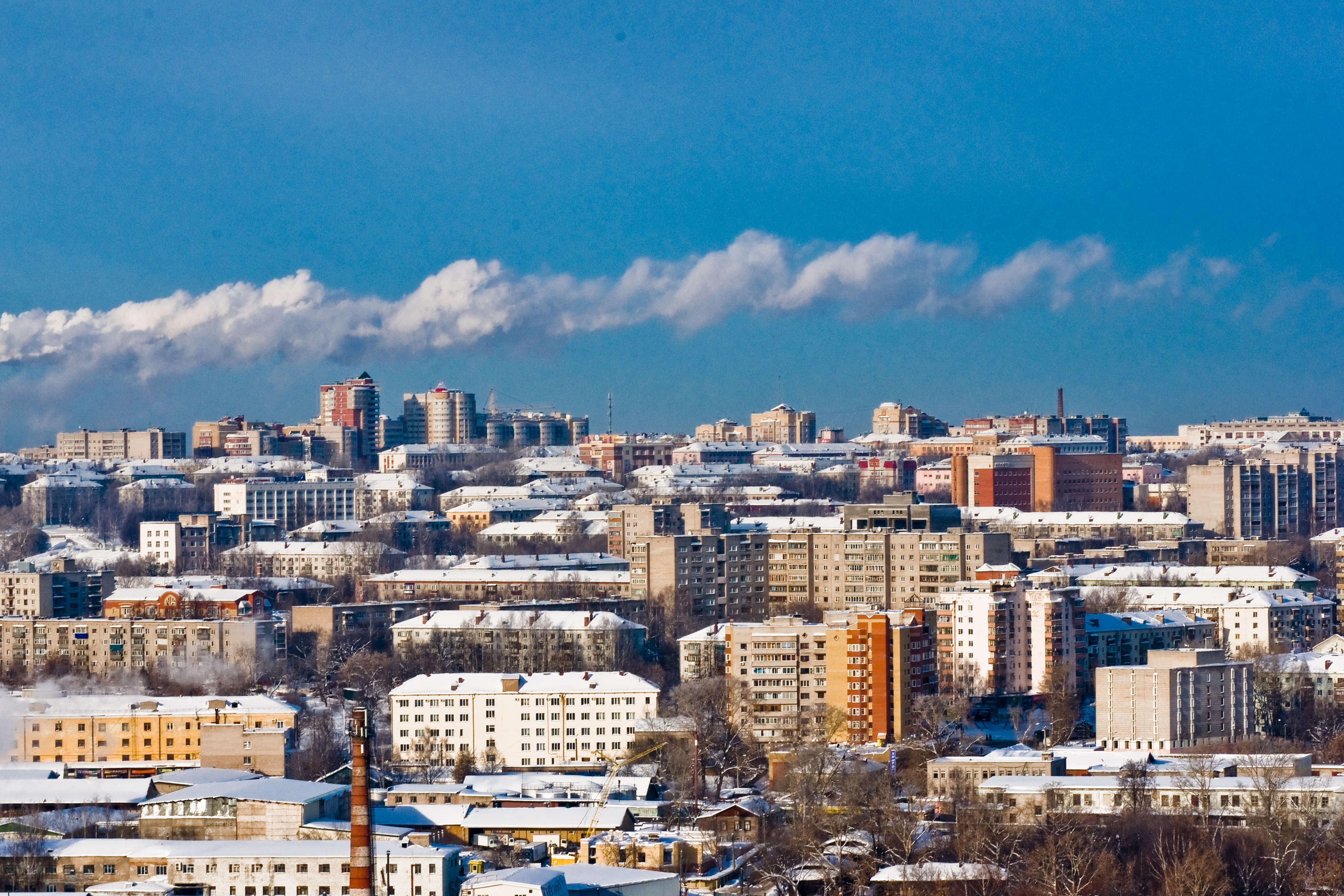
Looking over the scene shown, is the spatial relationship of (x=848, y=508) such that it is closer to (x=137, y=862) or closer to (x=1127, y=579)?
(x=1127, y=579)

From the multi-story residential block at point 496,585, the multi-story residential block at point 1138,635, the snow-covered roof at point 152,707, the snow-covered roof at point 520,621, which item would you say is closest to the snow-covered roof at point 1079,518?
the multi-story residential block at point 496,585

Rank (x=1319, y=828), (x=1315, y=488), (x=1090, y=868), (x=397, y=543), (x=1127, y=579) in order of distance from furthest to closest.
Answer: (x=1315, y=488) < (x=397, y=543) < (x=1127, y=579) < (x=1319, y=828) < (x=1090, y=868)

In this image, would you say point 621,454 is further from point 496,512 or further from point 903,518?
point 903,518

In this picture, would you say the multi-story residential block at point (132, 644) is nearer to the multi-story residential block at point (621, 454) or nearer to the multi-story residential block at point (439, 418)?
the multi-story residential block at point (621, 454)

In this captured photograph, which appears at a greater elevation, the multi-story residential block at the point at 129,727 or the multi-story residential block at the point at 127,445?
the multi-story residential block at the point at 127,445

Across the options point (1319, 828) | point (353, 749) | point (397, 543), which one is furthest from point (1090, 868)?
point (397, 543)

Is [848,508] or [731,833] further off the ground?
[848,508]

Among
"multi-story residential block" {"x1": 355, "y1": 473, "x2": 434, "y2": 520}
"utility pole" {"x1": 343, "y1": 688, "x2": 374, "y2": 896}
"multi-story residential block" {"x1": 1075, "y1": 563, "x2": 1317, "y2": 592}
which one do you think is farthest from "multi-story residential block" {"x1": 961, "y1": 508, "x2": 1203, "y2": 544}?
"utility pole" {"x1": 343, "y1": 688, "x2": 374, "y2": 896}

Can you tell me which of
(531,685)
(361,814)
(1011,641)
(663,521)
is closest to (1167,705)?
(1011,641)
